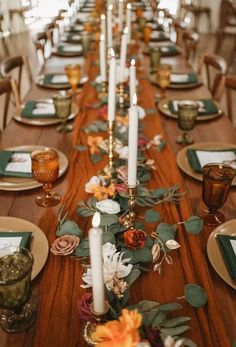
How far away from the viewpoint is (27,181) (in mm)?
1229

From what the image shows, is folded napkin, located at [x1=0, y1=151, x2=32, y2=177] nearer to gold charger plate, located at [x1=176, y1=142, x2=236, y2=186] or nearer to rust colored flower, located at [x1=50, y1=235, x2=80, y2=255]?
rust colored flower, located at [x1=50, y1=235, x2=80, y2=255]

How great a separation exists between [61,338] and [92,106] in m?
1.28

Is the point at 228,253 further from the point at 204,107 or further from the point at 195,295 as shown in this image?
the point at 204,107

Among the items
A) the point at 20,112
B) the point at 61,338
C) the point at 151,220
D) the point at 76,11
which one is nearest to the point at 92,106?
the point at 20,112

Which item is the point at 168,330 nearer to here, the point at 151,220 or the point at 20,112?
the point at 151,220

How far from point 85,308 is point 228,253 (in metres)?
0.39

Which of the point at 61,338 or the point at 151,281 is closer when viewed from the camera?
the point at 61,338

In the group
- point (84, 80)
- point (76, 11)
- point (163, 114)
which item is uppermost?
point (76, 11)

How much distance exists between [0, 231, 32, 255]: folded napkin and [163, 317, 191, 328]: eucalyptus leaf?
15.5 inches

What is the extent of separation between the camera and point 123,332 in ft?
1.70

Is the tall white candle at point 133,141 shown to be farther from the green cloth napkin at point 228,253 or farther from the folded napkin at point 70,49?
the folded napkin at point 70,49

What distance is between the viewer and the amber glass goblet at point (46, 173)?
1.08 metres

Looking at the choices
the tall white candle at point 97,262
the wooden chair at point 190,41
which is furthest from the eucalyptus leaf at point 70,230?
the wooden chair at point 190,41

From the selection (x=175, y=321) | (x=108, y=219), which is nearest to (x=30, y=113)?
(x=108, y=219)
